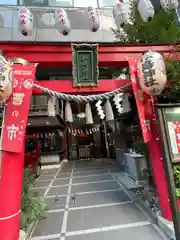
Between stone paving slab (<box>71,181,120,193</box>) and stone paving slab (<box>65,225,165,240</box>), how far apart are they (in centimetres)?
310

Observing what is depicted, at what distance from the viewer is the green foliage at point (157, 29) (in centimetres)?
450

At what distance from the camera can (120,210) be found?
192 inches

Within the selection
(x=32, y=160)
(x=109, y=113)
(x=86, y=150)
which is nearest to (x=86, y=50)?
(x=109, y=113)

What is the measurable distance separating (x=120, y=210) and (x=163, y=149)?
110 inches

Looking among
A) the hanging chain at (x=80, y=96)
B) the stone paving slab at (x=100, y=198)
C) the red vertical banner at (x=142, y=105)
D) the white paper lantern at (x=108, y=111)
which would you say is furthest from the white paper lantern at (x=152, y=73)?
the stone paving slab at (x=100, y=198)

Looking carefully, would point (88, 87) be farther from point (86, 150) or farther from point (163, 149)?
point (86, 150)

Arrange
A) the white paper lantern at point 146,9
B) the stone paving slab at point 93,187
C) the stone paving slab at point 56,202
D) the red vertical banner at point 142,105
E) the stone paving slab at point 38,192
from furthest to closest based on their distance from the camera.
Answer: the stone paving slab at point 93,187, the stone paving slab at point 38,192, the stone paving slab at point 56,202, the white paper lantern at point 146,9, the red vertical banner at point 142,105

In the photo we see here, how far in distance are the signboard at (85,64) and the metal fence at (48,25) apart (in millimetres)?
9512

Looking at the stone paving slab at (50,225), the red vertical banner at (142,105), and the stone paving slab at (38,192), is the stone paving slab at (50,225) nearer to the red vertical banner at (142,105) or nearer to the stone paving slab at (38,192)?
the stone paving slab at (38,192)

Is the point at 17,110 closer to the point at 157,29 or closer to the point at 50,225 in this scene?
the point at 50,225

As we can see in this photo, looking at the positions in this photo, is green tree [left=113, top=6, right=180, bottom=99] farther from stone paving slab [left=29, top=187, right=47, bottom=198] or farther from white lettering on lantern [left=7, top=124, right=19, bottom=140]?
stone paving slab [left=29, top=187, right=47, bottom=198]

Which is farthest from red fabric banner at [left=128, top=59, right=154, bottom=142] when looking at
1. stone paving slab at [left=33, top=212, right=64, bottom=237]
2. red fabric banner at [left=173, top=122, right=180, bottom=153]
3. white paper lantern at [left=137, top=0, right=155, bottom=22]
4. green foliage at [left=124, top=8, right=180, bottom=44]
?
stone paving slab at [left=33, top=212, right=64, bottom=237]

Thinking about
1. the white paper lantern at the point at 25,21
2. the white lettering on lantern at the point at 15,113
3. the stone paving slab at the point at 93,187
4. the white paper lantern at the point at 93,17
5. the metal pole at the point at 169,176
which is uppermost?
the white paper lantern at the point at 93,17

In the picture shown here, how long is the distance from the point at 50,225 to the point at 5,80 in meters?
3.62
